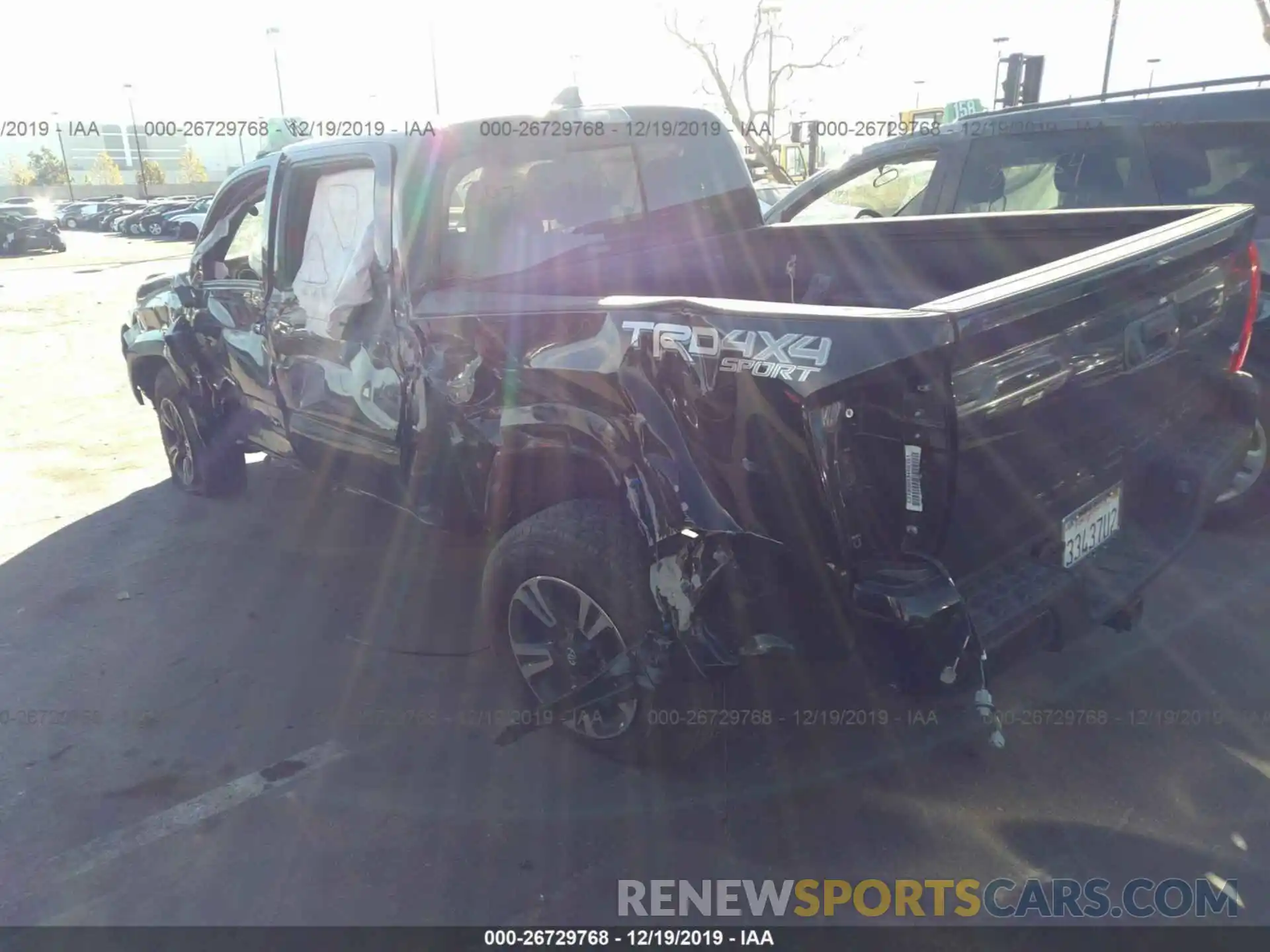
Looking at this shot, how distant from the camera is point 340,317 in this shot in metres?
3.75

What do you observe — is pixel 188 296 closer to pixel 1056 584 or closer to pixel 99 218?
pixel 1056 584

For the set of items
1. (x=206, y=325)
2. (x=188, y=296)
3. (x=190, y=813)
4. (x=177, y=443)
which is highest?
(x=188, y=296)

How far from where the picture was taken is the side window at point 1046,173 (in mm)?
4902

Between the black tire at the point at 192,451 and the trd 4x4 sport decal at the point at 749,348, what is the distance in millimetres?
3817

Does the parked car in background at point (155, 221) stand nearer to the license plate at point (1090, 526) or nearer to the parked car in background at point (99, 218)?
the parked car in background at point (99, 218)

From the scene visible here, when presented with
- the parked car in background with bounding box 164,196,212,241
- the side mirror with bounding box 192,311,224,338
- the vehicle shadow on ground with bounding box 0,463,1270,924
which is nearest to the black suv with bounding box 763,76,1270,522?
the vehicle shadow on ground with bounding box 0,463,1270,924

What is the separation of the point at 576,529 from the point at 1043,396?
54.6 inches

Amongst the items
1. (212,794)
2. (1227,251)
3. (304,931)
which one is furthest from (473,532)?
(1227,251)

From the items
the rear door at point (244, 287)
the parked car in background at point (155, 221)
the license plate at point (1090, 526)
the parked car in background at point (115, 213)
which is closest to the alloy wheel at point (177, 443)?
the rear door at point (244, 287)

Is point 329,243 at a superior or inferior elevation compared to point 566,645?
superior

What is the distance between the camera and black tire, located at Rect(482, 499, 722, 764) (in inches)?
106

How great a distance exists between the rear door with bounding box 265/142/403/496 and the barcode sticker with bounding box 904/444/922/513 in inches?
79.5

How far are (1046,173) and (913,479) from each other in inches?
148

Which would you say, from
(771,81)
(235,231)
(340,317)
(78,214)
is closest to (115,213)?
(78,214)
